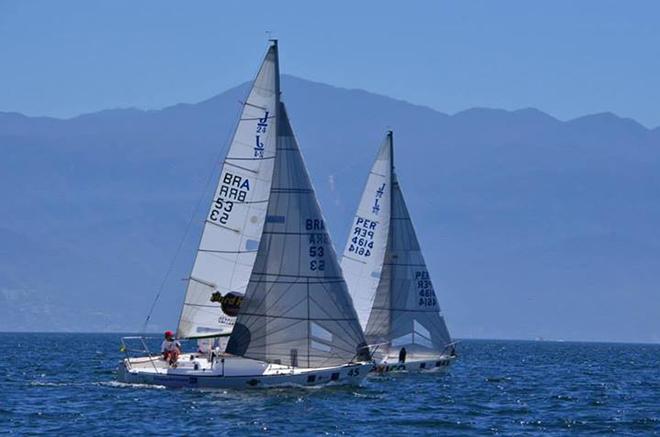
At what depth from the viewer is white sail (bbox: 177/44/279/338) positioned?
1943 inches

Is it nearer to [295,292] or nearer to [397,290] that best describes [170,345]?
[295,292]

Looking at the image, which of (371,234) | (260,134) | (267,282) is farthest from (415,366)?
(260,134)

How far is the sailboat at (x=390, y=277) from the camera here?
6525cm

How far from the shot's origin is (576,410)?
49.1 metres

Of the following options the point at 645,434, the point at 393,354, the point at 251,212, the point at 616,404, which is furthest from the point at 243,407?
the point at 393,354

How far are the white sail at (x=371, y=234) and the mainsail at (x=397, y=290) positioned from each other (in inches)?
1.7

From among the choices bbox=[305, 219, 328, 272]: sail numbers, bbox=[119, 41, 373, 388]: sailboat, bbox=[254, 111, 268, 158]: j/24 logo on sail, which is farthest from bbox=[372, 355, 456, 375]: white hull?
bbox=[254, 111, 268, 158]: j/24 logo on sail

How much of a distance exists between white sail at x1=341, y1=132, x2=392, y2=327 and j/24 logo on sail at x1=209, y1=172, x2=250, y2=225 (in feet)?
53.3

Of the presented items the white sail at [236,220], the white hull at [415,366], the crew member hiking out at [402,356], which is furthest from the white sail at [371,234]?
the white sail at [236,220]

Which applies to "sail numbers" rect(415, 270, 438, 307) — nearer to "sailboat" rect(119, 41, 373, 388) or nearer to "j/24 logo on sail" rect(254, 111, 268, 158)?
"sailboat" rect(119, 41, 373, 388)

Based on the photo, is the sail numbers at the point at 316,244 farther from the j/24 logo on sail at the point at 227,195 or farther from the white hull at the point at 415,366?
the white hull at the point at 415,366

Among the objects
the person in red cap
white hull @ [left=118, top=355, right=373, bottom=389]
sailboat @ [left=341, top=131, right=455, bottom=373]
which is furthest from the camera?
sailboat @ [left=341, top=131, right=455, bottom=373]

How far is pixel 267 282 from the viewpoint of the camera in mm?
47844

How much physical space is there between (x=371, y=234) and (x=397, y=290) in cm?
275
